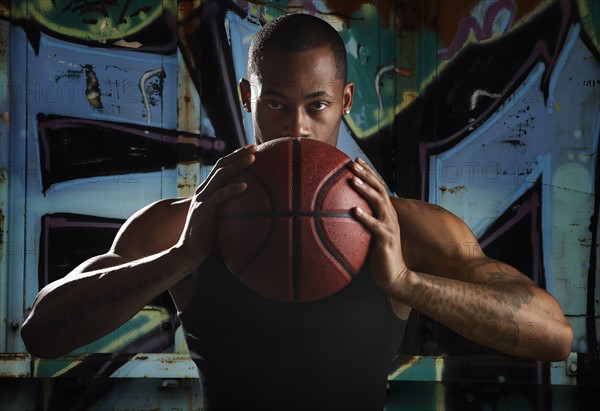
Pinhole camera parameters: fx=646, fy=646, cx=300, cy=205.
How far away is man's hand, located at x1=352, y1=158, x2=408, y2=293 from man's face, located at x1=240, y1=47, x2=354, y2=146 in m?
0.27

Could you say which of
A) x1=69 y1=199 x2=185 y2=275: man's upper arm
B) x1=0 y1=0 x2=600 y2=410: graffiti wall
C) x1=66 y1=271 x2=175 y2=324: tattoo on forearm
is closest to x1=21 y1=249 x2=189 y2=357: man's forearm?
x1=66 y1=271 x2=175 y2=324: tattoo on forearm

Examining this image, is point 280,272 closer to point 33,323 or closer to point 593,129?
point 33,323

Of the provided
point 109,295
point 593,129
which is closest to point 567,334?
point 109,295

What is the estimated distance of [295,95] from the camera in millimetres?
1587

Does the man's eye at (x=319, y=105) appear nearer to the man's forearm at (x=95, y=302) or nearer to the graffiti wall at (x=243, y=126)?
the man's forearm at (x=95, y=302)

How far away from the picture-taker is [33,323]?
4.72ft

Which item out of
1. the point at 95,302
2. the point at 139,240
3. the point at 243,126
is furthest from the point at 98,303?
the point at 243,126

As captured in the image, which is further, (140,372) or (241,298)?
(140,372)

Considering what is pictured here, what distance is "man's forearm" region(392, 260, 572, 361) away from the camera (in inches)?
55.7

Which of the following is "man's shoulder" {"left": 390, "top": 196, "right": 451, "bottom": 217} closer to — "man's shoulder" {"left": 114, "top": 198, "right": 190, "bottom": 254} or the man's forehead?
the man's forehead

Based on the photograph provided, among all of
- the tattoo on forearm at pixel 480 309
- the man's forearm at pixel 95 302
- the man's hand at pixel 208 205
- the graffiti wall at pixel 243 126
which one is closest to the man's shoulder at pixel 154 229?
the man's forearm at pixel 95 302

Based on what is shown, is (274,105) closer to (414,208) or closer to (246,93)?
(246,93)

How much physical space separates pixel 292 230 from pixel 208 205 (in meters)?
0.18

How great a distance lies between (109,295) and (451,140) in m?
2.28
